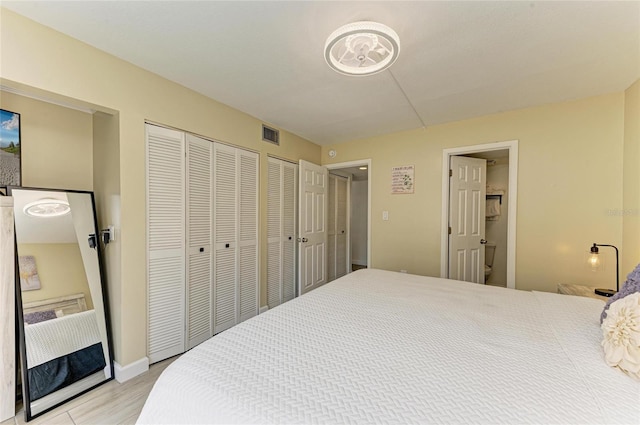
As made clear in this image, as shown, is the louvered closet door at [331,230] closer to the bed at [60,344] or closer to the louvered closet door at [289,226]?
the louvered closet door at [289,226]

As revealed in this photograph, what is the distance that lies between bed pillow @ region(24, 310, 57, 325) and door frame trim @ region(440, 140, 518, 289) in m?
3.55

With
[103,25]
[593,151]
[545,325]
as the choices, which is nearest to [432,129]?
[593,151]

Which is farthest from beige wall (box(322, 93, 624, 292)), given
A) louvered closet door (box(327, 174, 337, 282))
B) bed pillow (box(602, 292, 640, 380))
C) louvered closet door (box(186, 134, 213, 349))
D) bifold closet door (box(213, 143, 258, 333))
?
louvered closet door (box(186, 134, 213, 349))

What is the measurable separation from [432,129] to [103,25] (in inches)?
123

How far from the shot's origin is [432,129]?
3.07 m

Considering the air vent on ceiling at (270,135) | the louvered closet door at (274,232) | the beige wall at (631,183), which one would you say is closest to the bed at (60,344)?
the louvered closet door at (274,232)

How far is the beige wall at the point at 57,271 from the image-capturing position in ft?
5.58

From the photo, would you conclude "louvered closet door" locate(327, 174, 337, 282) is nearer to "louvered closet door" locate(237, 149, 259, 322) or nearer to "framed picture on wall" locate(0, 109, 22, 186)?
"louvered closet door" locate(237, 149, 259, 322)

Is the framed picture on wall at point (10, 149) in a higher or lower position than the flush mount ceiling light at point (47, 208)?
higher

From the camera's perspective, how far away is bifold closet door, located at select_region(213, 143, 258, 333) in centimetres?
250

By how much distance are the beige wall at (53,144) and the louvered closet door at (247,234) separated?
4.09 feet

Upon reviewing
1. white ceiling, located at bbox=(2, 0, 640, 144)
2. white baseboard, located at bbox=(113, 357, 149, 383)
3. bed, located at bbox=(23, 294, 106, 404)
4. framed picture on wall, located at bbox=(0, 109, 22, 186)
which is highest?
white ceiling, located at bbox=(2, 0, 640, 144)

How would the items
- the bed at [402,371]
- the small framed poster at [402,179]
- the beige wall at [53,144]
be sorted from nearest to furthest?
the bed at [402,371] → the beige wall at [53,144] → the small framed poster at [402,179]

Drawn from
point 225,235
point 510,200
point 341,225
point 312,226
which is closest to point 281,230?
point 312,226
